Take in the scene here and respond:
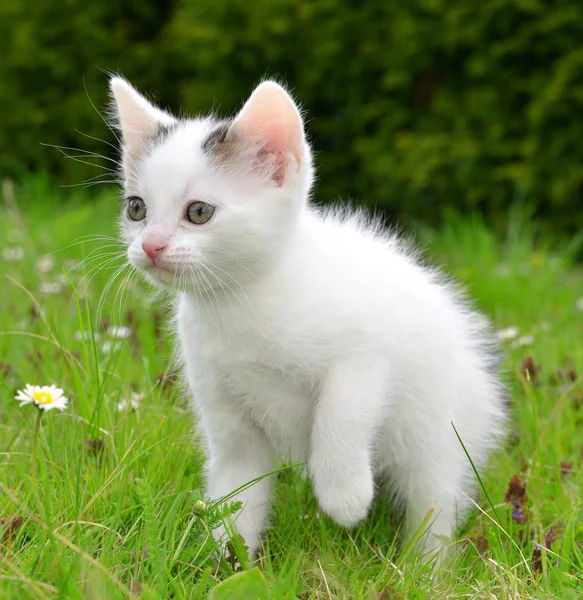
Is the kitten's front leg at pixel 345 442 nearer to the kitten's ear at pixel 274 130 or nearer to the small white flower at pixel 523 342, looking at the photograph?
the kitten's ear at pixel 274 130

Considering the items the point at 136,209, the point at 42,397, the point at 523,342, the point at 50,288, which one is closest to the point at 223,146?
the point at 136,209

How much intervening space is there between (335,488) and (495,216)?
4.12 meters

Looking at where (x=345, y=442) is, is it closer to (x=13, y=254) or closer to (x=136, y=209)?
(x=136, y=209)

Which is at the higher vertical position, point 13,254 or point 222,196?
point 222,196

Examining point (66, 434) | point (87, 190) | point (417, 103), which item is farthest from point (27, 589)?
point (87, 190)

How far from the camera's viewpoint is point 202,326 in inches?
90.9

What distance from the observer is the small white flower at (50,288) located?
3.70 m

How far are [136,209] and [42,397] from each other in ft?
2.01

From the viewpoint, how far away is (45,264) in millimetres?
4449

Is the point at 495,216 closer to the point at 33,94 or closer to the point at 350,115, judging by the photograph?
the point at 350,115

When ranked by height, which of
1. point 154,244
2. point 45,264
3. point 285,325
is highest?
point 154,244

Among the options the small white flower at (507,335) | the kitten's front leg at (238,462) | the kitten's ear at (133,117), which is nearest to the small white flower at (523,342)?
the small white flower at (507,335)

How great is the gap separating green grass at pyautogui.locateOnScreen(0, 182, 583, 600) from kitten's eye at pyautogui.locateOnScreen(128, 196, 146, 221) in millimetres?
209

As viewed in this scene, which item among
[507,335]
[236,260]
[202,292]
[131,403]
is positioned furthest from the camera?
[507,335]
